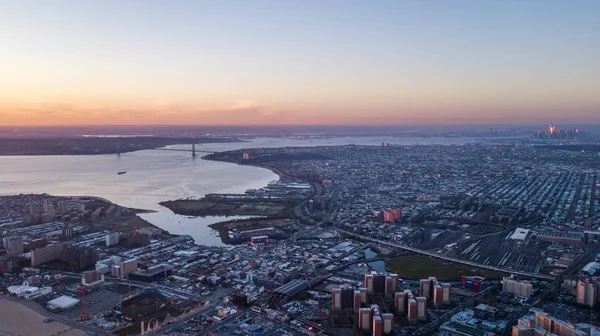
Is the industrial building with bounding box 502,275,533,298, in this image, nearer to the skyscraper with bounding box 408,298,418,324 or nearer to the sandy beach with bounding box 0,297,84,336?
the skyscraper with bounding box 408,298,418,324

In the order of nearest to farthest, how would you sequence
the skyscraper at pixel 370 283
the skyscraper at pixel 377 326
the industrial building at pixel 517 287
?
the skyscraper at pixel 377 326 < the industrial building at pixel 517 287 < the skyscraper at pixel 370 283

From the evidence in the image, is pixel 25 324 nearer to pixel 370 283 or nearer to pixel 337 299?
pixel 337 299

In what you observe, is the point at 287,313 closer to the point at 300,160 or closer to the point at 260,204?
the point at 260,204

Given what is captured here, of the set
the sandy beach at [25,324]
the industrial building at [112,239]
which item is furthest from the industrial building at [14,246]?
the sandy beach at [25,324]

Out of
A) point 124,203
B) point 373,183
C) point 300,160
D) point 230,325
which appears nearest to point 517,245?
point 230,325

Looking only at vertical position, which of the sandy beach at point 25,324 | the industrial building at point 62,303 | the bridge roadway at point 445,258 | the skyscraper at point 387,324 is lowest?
the sandy beach at point 25,324

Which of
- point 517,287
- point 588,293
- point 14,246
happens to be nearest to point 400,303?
point 517,287

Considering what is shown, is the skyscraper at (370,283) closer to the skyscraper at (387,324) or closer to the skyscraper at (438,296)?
the skyscraper at (438,296)
